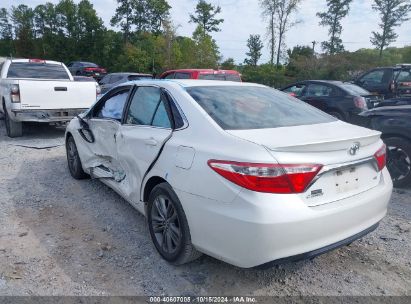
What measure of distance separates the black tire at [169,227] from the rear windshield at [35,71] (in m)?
7.08

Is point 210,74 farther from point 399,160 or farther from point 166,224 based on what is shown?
point 166,224

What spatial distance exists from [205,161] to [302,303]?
126cm

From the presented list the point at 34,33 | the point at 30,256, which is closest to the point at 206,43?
the point at 30,256

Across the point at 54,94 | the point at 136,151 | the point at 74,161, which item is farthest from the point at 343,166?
the point at 54,94

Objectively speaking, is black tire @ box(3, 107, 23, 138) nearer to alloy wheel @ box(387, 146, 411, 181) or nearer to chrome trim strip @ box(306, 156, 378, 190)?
alloy wheel @ box(387, 146, 411, 181)

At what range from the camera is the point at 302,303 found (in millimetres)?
2652

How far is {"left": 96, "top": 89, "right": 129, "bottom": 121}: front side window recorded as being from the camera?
159 inches

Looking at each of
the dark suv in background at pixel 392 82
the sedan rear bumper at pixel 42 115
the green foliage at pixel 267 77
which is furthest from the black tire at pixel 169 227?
the green foliage at pixel 267 77

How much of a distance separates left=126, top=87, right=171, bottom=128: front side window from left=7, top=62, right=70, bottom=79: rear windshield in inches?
245

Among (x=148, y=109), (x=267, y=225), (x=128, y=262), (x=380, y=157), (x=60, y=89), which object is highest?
(x=148, y=109)

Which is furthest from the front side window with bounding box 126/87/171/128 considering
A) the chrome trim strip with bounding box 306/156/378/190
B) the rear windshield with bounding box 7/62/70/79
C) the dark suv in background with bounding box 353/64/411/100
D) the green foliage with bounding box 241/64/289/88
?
the green foliage with bounding box 241/64/289/88

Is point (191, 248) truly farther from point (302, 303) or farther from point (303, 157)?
point (303, 157)

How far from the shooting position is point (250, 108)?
3.12 m

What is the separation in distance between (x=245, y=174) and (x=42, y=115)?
6642 millimetres
